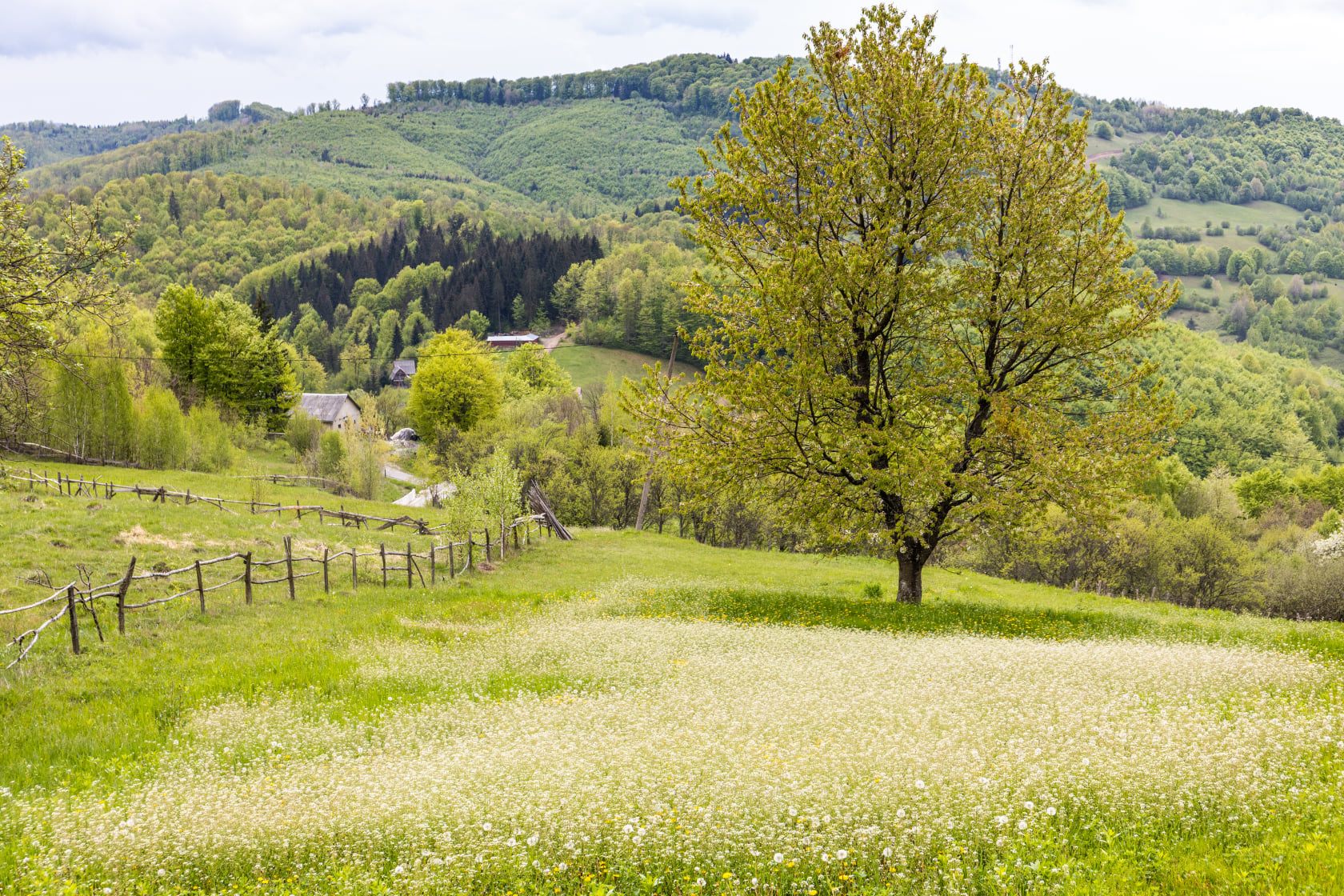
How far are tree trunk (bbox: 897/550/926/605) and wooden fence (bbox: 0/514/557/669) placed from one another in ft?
51.6

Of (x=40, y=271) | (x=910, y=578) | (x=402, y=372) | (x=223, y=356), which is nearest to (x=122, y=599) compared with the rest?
(x=40, y=271)

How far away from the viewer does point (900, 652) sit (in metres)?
15.5

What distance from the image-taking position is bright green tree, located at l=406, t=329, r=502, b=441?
8344 cm

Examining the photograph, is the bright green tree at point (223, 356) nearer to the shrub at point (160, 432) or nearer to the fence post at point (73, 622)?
the shrub at point (160, 432)

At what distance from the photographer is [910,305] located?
846 inches

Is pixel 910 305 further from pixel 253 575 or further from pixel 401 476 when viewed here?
pixel 401 476

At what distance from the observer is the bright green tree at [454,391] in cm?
8344

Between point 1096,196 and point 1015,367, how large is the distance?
181 inches

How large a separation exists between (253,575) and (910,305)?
22.4 meters

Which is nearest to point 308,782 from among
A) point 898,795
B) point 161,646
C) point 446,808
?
point 446,808

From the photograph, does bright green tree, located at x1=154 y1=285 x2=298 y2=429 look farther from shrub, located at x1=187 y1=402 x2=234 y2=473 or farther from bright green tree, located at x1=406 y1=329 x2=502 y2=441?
bright green tree, located at x1=406 y1=329 x2=502 y2=441

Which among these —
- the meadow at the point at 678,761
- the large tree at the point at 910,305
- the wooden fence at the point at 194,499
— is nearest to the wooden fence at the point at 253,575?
the meadow at the point at 678,761

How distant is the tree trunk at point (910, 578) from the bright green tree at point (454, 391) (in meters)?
64.7

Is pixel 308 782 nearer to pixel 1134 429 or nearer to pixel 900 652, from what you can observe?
pixel 900 652
